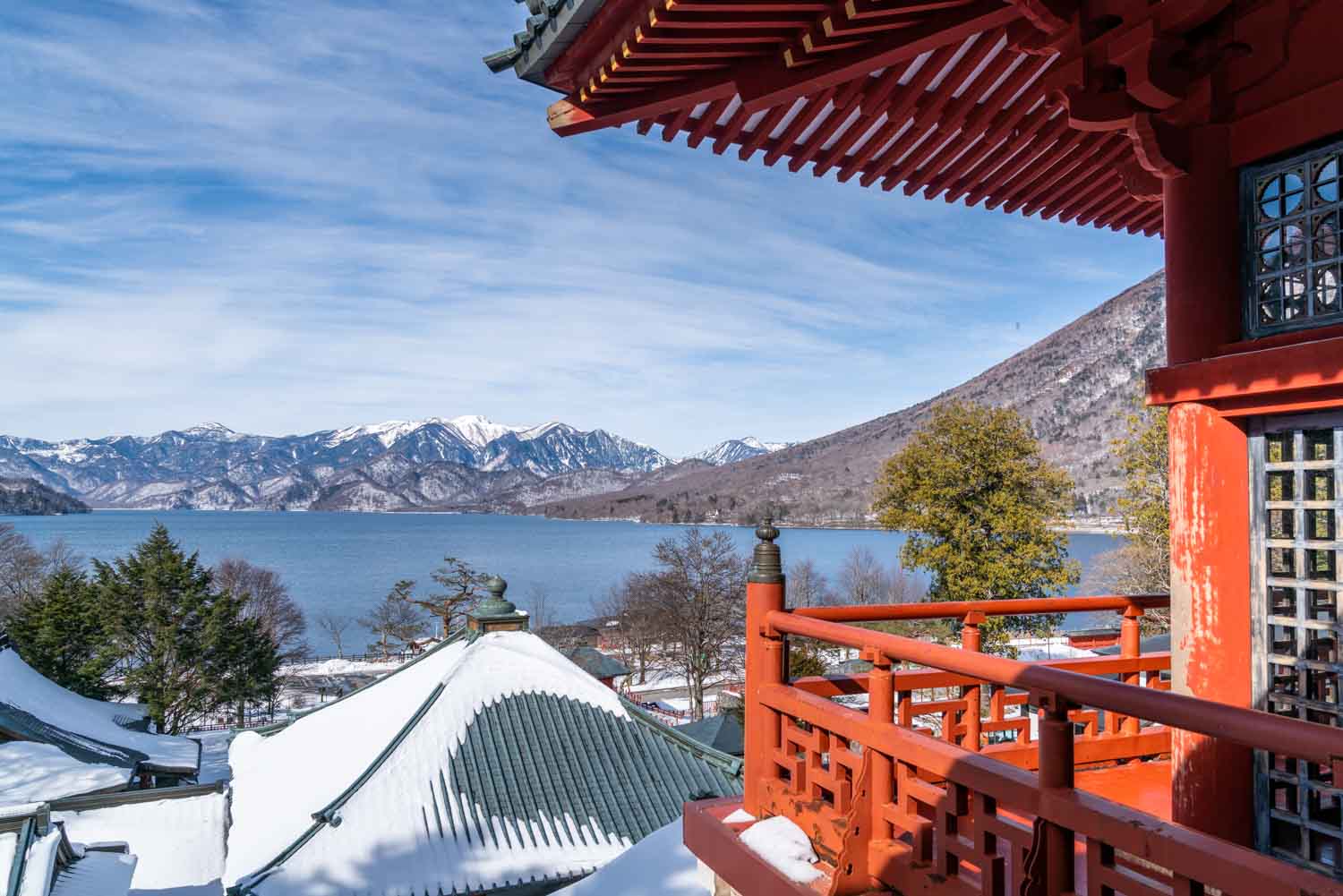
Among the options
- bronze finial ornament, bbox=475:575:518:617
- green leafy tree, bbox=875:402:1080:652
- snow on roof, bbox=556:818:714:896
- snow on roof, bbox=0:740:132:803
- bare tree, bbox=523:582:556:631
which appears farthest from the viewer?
bare tree, bbox=523:582:556:631

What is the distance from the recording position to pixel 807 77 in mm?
Answer: 2994

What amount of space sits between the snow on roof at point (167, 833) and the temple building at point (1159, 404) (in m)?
13.9

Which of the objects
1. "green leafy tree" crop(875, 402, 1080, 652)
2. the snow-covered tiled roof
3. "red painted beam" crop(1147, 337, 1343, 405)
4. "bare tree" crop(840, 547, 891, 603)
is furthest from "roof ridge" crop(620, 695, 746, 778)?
"bare tree" crop(840, 547, 891, 603)

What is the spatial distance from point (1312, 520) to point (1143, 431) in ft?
57.1

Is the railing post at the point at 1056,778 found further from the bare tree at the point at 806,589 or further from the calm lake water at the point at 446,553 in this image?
the bare tree at the point at 806,589

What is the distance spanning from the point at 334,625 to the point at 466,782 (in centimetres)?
5479

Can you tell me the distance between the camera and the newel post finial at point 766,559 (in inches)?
125

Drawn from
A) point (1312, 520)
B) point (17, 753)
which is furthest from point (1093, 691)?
point (17, 753)

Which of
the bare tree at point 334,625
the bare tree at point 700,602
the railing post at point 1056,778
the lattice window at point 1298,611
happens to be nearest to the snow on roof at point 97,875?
the railing post at point 1056,778

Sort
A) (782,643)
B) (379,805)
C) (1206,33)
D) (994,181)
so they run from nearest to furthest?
(1206,33)
(782,643)
(994,181)
(379,805)

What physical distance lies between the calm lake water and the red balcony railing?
4071cm

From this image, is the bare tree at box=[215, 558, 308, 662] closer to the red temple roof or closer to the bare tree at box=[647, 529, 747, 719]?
the bare tree at box=[647, 529, 747, 719]

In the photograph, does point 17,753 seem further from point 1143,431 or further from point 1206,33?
point 1143,431

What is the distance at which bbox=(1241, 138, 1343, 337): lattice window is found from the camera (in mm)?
2527
